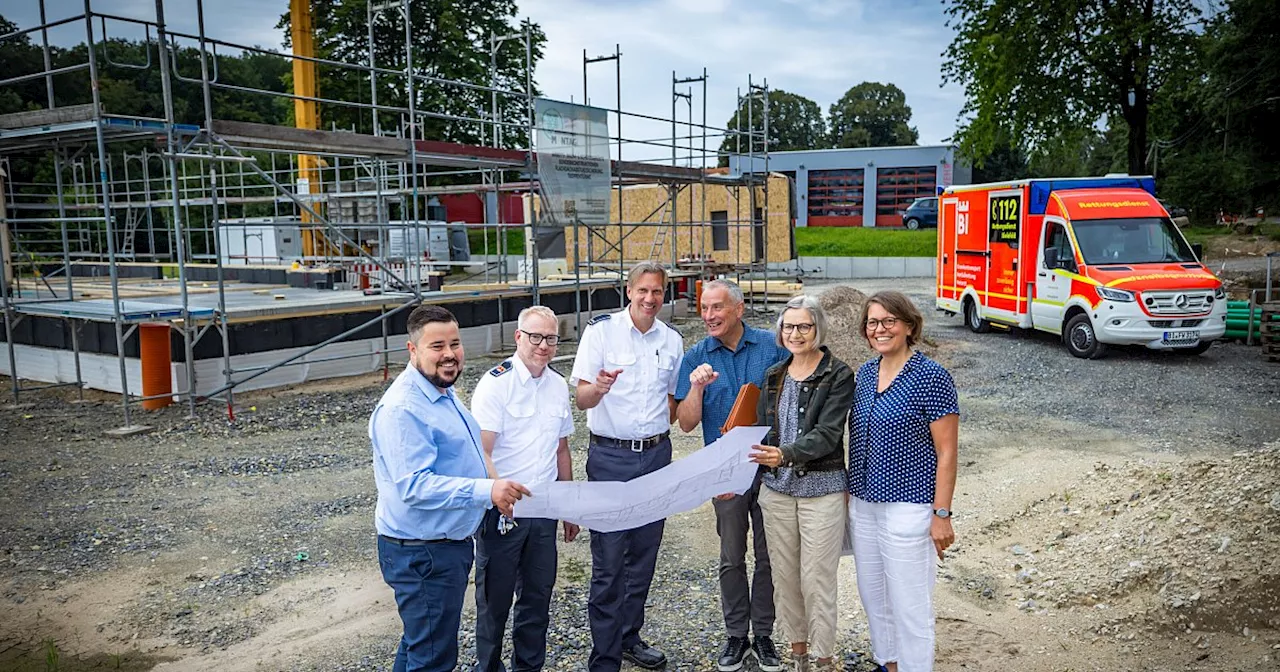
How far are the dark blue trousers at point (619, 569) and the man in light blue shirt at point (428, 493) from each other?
2.73ft

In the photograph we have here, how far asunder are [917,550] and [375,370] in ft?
35.0

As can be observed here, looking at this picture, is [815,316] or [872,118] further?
[872,118]

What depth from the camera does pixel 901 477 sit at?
11.5 ft

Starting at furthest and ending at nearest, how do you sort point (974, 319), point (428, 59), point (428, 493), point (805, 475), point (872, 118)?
1. point (872, 118)
2. point (428, 59)
3. point (974, 319)
4. point (805, 475)
5. point (428, 493)

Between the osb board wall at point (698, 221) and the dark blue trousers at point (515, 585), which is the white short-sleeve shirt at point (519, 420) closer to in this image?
the dark blue trousers at point (515, 585)

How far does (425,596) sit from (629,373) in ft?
4.71

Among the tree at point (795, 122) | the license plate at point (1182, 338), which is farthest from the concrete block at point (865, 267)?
the tree at point (795, 122)

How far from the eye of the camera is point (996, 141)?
24.4 m

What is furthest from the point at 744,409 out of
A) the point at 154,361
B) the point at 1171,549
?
the point at 154,361

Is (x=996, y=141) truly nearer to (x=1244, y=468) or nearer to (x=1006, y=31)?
(x=1006, y=31)

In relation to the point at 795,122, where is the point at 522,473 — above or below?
below

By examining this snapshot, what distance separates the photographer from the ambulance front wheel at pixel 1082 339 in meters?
12.9

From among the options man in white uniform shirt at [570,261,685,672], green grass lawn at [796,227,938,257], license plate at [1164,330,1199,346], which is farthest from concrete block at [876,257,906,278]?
man in white uniform shirt at [570,261,685,672]

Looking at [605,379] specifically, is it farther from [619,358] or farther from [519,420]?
[519,420]
